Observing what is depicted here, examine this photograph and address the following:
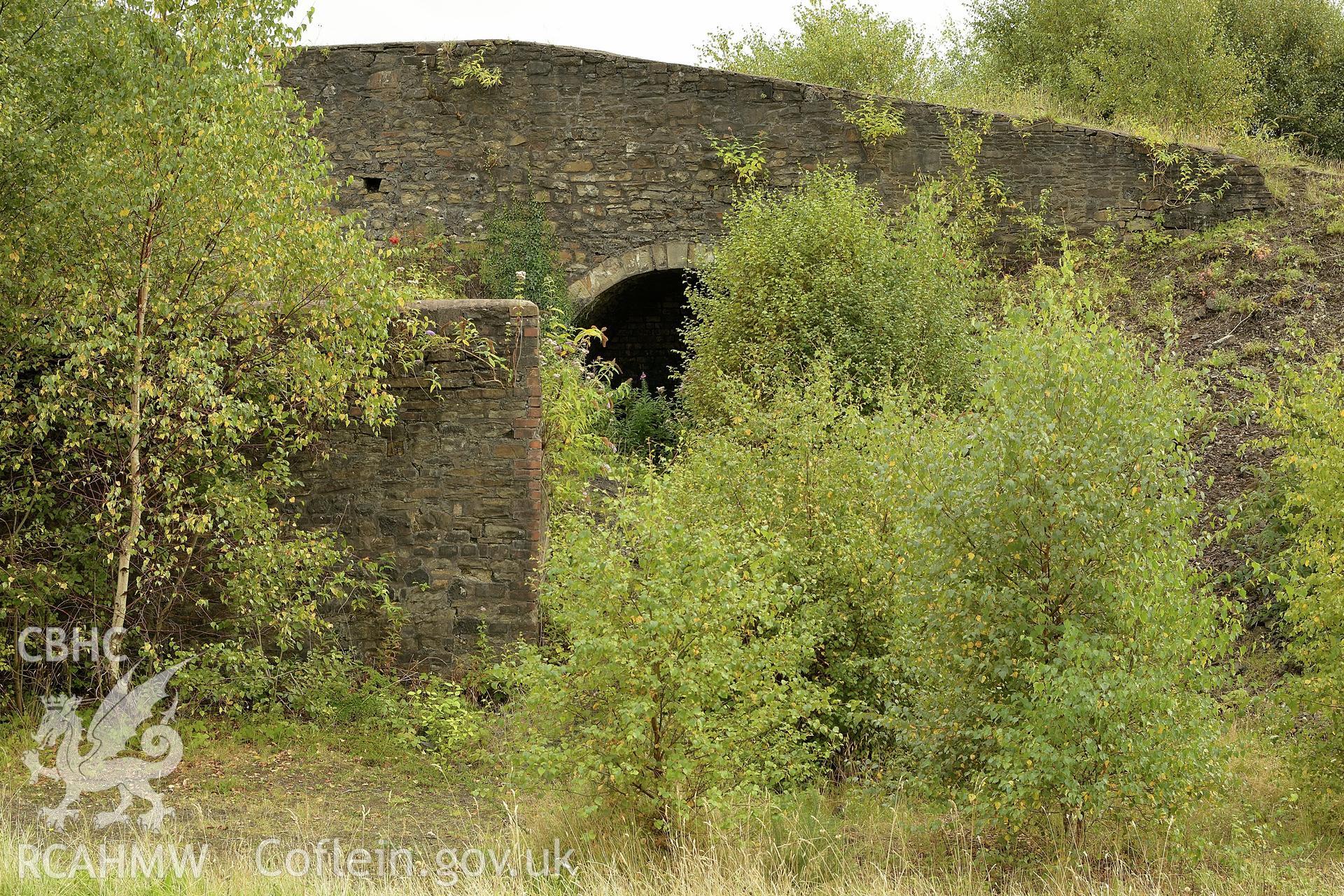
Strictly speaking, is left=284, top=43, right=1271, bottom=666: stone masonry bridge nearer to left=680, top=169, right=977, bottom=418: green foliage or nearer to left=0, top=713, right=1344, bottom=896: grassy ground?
left=680, top=169, right=977, bottom=418: green foliage

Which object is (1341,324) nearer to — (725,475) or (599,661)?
(725,475)

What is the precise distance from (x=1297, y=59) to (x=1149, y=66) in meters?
3.14

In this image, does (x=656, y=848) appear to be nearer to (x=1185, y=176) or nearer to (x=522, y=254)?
(x=522, y=254)

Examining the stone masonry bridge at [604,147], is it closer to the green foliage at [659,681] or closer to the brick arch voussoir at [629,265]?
the brick arch voussoir at [629,265]

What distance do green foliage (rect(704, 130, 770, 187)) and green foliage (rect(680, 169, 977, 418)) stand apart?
1200 mm

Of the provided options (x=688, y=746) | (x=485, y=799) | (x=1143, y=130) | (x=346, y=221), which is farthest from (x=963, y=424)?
(x=1143, y=130)

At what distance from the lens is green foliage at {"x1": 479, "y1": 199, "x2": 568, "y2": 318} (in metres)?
13.5

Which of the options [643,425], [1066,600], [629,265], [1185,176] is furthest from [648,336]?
[1066,600]

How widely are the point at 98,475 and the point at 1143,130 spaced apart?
11.0m

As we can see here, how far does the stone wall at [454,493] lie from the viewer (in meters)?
7.79

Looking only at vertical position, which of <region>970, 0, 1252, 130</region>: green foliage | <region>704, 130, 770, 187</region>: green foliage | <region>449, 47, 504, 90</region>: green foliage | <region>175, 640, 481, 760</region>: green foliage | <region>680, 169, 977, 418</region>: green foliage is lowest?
<region>175, 640, 481, 760</region>: green foliage

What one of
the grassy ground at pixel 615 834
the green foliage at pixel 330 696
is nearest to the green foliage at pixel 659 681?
the grassy ground at pixel 615 834

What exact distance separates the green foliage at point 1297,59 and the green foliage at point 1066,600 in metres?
15.1

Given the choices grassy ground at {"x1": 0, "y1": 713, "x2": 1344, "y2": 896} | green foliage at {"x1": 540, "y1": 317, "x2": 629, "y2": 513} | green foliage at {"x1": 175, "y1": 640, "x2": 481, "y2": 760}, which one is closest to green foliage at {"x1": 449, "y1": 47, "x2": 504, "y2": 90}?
green foliage at {"x1": 540, "y1": 317, "x2": 629, "y2": 513}
